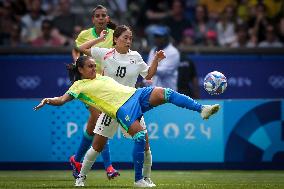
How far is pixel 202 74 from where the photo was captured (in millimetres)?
20031

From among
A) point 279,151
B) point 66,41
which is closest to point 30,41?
point 66,41

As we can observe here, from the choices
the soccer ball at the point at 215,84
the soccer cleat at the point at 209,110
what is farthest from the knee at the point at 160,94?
the soccer ball at the point at 215,84

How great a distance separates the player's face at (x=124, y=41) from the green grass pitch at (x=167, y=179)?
1.80 meters

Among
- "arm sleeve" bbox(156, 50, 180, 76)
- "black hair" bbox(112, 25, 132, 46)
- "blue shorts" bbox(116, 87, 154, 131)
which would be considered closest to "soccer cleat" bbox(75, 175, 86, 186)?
"blue shorts" bbox(116, 87, 154, 131)

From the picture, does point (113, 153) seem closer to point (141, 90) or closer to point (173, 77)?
point (173, 77)

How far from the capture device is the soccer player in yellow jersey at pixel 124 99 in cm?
1155

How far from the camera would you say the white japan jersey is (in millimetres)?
12734

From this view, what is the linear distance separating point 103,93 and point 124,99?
282 mm

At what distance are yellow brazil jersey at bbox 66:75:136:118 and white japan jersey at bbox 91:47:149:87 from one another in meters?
0.81

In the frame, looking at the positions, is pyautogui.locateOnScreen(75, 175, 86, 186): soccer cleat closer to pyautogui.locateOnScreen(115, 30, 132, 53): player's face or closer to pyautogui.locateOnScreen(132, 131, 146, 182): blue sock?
pyautogui.locateOnScreen(132, 131, 146, 182): blue sock

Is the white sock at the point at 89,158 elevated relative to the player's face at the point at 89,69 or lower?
lower

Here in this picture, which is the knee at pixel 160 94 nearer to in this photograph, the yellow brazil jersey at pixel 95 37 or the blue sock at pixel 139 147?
the blue sock at pixel 139 147

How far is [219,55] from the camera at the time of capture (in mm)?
20094

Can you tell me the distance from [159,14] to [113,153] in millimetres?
6200
